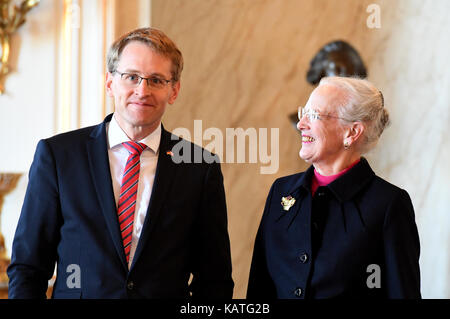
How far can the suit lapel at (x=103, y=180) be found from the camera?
2268 millimetres

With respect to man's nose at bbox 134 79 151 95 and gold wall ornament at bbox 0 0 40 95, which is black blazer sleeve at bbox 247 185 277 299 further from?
gold wall ornament at bbox 0 0 40 95

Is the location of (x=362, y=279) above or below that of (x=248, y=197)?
below

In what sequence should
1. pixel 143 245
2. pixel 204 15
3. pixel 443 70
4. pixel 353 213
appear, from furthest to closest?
1. pixel 443 70
2. pixel 204 15
3. pixel 353 213
4. pixel 143 245

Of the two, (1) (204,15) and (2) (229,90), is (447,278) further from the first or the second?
(1) (204,15)

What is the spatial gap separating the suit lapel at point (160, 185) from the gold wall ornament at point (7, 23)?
1.33m

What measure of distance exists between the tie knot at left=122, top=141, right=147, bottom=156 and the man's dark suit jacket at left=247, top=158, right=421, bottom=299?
620 millimetres

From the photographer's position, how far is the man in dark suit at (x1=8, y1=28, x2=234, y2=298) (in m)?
2.28

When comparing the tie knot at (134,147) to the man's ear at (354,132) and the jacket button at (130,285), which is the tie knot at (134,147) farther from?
the man's ear at (354,132)

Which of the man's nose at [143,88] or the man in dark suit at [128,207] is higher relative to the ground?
the man's nose at [143,88]

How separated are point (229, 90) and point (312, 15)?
0.76 metres

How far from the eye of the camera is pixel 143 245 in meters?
2.29

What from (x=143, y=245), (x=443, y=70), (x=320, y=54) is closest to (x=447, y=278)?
(x=443, y=70)

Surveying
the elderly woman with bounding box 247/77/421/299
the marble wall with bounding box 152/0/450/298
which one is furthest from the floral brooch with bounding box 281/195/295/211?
the marble wall with bounding box 152/0/450/298

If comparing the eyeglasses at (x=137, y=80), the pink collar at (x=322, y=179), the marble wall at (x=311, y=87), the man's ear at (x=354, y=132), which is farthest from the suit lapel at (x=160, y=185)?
the marble wall at (x=311, y=87)
